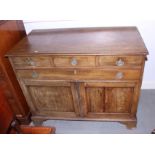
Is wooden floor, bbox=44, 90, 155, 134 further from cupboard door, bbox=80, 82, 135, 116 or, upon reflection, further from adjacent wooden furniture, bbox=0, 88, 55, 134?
adjacent wooden furniture, bbox=0, 88, 55, 134

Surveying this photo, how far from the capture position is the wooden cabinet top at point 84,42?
115 centimetres

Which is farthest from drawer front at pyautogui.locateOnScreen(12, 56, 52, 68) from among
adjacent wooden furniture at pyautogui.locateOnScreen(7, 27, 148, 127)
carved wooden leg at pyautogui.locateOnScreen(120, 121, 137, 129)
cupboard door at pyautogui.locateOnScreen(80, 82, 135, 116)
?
carved wooden leg at pyautogui.locateOnScreen(120, 121, 137, 129)

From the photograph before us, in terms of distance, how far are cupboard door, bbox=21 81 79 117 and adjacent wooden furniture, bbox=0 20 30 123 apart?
12 centimetres

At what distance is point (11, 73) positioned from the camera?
144cm

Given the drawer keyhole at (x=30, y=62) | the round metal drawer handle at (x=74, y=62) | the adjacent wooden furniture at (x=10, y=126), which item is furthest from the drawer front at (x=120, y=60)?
the adjacent wooden furniture at (x=10, y=126)

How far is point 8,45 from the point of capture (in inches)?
55.1

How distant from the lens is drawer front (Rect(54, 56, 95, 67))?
3.87 feet

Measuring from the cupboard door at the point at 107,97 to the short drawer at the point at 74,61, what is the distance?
197mm

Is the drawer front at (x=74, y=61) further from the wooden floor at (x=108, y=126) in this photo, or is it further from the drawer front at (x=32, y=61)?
the wooden floor at (x=108, y=126)

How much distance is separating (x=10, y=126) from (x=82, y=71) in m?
0.68

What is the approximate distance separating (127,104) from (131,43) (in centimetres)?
55

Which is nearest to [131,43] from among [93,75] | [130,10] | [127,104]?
[93,75]

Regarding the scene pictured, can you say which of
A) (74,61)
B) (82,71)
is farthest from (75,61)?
(82,71)

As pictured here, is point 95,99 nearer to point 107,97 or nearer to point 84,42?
point 107,97
